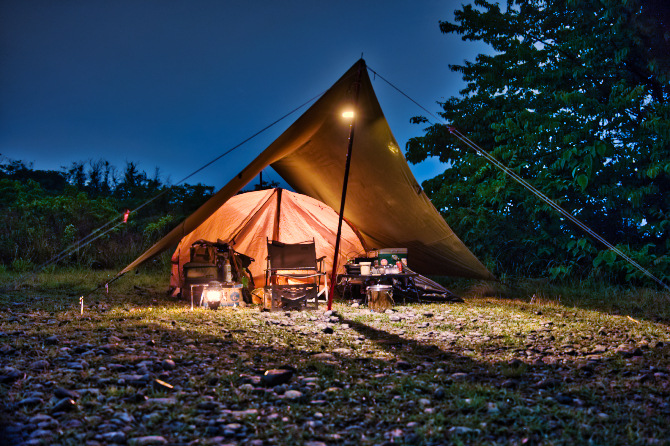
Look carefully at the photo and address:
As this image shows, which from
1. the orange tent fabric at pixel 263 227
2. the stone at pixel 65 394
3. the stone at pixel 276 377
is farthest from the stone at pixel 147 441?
the orange tent fabric at pixel 263 227

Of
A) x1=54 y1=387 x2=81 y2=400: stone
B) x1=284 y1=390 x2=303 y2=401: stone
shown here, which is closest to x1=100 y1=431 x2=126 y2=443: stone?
x1=54 y1=387 x2=81 y2=400: stone

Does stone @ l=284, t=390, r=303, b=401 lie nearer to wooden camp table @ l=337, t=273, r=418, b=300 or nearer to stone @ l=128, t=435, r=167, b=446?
stone @ l=128, t=435, r=167, b=446

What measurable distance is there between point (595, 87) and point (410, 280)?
3.99 metres

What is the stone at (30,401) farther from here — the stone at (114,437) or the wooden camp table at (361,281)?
the wooden camp table at (361,281)

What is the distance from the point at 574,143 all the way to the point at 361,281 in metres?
3.72

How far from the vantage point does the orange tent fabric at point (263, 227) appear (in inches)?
281

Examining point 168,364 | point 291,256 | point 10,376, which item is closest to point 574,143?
point 291,256

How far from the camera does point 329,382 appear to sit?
2.42m

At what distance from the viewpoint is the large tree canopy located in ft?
21.5

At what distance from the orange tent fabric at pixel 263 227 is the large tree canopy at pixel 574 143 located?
99.8 inches

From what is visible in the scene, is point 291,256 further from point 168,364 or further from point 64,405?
point 64,405

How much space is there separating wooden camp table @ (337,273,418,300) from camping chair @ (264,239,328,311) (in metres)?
0.40

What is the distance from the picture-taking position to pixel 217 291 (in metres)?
5.57

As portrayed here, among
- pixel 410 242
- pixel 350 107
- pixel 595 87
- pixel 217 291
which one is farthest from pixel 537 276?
pixel 217 291
